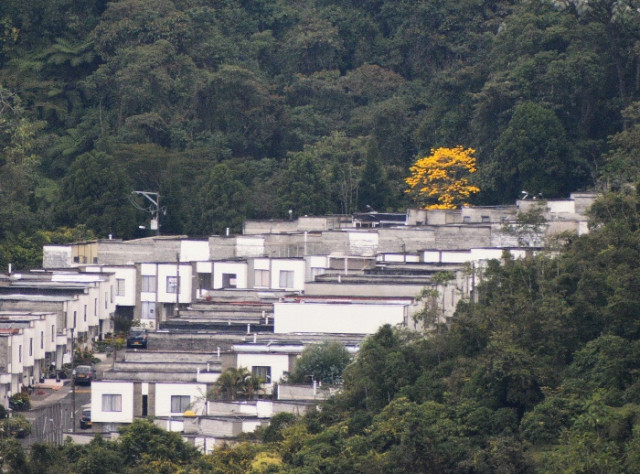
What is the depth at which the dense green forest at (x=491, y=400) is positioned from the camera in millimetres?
42469

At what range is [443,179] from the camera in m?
88.2

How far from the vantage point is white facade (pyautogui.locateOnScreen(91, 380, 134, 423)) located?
177 ft

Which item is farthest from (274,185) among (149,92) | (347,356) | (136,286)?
(347,356)

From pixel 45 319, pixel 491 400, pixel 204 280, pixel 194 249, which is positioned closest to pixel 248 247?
pixel 194 249

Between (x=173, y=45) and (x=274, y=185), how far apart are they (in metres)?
10.8

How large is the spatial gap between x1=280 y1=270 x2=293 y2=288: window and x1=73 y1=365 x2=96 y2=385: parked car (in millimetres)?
10352

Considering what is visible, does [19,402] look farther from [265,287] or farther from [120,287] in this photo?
[120,287]

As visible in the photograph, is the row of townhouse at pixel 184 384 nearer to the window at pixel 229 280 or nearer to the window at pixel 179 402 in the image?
the window at pixel 179 402

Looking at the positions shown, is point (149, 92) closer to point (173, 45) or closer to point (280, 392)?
point (173, 45)

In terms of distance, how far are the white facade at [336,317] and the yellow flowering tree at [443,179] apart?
2824 cm

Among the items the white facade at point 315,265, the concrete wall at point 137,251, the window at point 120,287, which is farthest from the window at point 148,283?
the white facade at point 315,265

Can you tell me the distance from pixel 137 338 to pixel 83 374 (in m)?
5.22

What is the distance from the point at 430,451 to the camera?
143 ft

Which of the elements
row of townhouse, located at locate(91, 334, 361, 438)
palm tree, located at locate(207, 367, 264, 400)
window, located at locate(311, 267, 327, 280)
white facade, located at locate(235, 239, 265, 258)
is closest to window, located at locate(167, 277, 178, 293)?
white facade, located at locate(235, 239, 265, 258)
